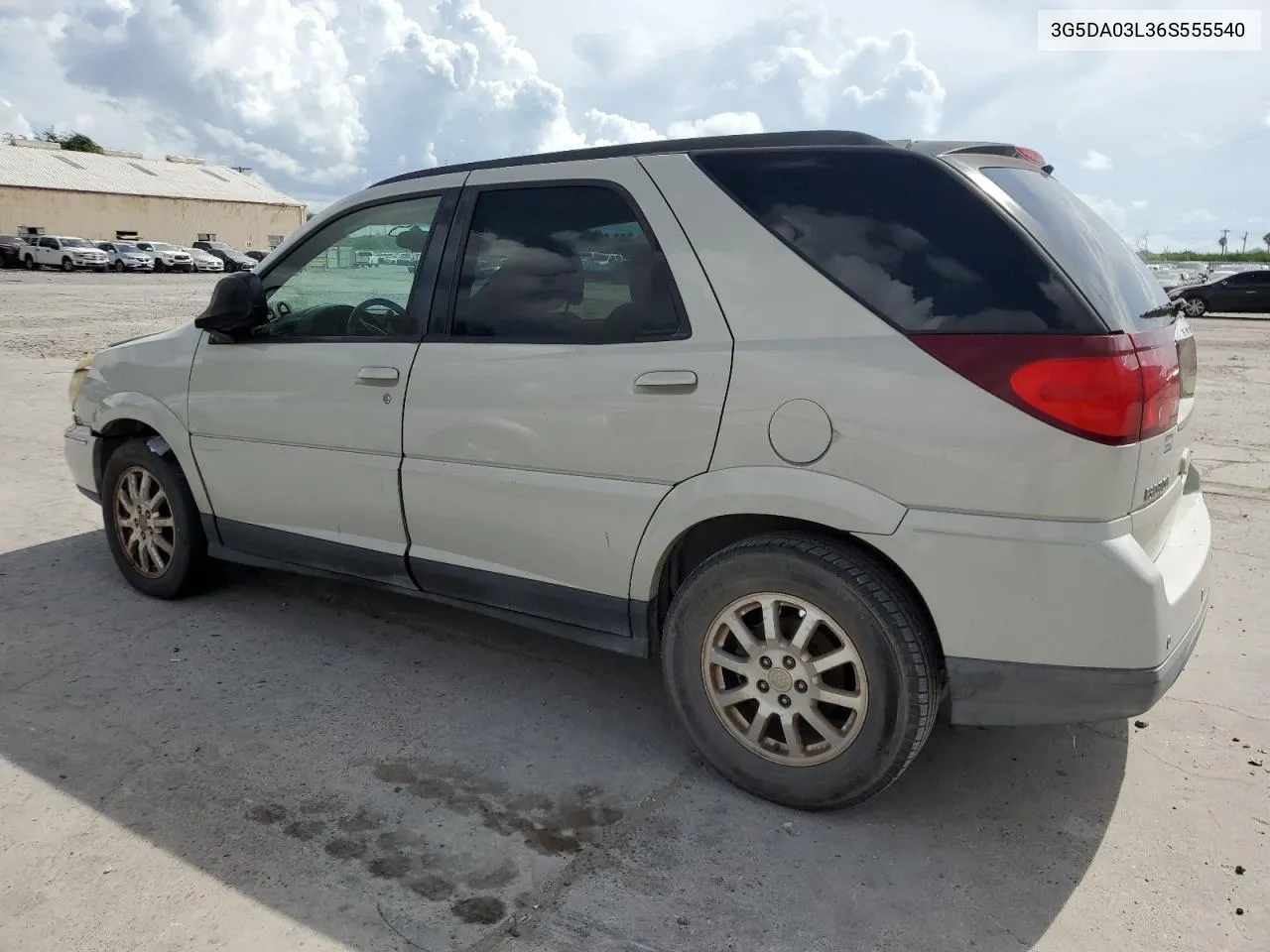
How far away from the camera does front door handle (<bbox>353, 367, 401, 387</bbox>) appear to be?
3600 mm

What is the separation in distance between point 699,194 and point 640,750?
184cm

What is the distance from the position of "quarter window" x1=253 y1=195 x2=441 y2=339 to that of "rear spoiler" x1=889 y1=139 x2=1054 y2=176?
1754mm

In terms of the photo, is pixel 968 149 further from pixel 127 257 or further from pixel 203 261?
pixel 203 261

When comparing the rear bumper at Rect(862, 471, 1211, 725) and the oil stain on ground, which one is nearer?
the rear bumper at Rect(862, 471, 1211, 725)

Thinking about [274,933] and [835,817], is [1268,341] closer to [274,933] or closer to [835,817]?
[835,817]

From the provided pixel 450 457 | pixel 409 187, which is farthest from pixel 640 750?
pixel 409 187

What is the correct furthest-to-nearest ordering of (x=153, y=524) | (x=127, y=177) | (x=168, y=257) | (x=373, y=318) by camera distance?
(x=127, y=177) < (x=168, y=257) < (x=153, y=524) < (x=373, y=318)

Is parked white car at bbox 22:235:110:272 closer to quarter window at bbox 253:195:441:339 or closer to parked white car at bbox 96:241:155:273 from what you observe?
parked white car at bbox 96:241:155:273

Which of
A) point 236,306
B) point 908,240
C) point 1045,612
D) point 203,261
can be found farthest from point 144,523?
point 203,261

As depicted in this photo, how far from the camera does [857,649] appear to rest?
8.97 feet

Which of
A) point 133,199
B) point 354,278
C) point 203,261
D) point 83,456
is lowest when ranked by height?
point 83,456

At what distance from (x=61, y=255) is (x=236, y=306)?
4652 centimetres

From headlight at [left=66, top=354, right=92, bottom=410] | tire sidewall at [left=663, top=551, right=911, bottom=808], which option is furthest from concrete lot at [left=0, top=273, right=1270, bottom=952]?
headlight at [left=66, top=354, right=92, bottom=410]

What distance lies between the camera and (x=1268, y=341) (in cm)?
1864
